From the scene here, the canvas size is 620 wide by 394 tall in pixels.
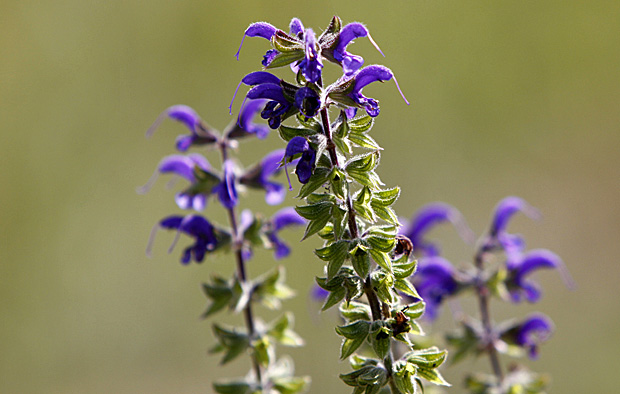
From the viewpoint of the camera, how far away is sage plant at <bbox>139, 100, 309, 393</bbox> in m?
3.67

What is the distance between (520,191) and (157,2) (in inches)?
280

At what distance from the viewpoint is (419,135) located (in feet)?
38.8

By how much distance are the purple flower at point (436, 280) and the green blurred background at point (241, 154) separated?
4.15m

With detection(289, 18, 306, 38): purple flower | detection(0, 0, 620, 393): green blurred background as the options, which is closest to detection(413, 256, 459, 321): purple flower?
detection(289, 18, 306, 38): purple flower

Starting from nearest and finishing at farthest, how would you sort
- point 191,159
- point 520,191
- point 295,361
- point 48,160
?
1. point 191,159
2. point 295,361
3. point 48,160
4. point 520,191

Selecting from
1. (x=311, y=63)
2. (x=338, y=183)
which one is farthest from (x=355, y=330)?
(x=311, y=63)

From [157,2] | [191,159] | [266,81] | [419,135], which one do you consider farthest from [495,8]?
[266,81]

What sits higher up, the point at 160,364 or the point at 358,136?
the point at 160,364

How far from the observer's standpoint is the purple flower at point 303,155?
251 centimetres

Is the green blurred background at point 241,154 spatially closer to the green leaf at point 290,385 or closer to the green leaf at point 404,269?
the green leaf at point 290,385

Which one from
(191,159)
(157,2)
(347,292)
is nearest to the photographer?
(347,292)

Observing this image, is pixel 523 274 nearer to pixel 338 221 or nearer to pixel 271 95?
pixel 338 221

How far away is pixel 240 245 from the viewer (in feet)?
Answer: 12.7

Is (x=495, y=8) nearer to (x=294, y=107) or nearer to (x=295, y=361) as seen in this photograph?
(x=295, y=361)
